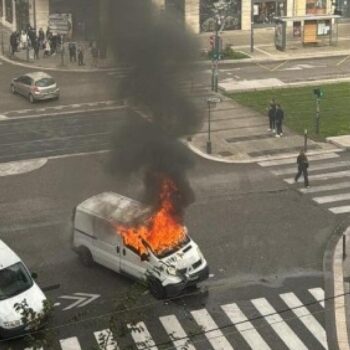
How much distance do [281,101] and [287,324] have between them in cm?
2120

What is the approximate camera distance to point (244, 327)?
16375mm

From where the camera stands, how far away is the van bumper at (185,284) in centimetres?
1714

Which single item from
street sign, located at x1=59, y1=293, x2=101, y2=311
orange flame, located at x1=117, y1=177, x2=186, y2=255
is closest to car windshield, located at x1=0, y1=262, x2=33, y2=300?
street sign, located at x1=59, y1=293, x2=101, y2=311

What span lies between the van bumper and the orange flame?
865mm

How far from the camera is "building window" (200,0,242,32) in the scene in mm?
53156

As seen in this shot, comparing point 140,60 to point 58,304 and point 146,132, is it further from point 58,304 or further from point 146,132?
point 58,304

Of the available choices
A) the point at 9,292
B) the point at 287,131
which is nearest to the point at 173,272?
the point at 9,292

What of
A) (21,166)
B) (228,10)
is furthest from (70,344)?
(228,10)

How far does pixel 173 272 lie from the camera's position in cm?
1714

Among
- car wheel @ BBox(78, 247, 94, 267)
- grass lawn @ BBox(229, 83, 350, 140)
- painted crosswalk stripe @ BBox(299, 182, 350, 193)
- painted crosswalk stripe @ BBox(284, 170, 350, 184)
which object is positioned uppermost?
grass lawn @ BBox(229, 83, 350, 140)

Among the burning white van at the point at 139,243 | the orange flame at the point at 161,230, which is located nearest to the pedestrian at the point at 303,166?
the orange flame at the point at 161,230

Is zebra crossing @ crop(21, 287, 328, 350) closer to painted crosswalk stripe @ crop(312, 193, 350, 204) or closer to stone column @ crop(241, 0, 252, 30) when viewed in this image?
painted crosswalk stripe @ crop(312, 193, 350, 204)

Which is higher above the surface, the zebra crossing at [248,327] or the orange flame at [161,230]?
the orange flame at [161,230]

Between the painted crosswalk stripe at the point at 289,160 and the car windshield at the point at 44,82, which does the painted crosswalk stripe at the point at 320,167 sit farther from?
the car windshield at the point at 44,82
